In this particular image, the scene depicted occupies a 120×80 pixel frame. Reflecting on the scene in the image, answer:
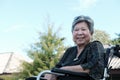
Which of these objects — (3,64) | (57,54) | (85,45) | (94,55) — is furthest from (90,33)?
(3,64)

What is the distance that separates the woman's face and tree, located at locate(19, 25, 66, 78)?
9563 millimetres

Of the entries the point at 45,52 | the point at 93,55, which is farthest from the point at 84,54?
the point at 45,52

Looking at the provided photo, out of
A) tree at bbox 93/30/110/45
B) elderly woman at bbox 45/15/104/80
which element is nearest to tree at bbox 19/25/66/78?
elderly woman at bbox 45/15/104/80

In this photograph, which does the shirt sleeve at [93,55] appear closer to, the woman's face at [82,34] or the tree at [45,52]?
the woman's face at [82,34]

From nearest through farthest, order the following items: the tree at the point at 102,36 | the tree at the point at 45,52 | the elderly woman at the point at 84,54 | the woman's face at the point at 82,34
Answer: the elderly woman at the point at 84,54 → the woman's face at the point at 82,34 → the tree at the point at 45,52 → the tree at the point at 102,36

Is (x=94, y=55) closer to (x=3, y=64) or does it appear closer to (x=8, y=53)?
(x=3, y=64)

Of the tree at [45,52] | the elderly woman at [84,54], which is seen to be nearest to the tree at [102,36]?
the tree at [45,52]

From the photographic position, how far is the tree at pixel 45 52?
489 inches

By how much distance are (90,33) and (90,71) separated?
394mm

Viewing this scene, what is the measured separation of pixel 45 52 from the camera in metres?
12.6

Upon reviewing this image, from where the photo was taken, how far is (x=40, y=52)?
12664mm

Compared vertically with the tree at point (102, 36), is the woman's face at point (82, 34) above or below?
below

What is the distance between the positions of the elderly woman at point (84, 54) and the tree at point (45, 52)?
948 centimetres

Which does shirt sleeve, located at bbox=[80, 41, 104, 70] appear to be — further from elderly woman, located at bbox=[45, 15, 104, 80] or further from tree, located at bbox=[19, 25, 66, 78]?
tree, located at bbox=[19, 25, 66, 78]
